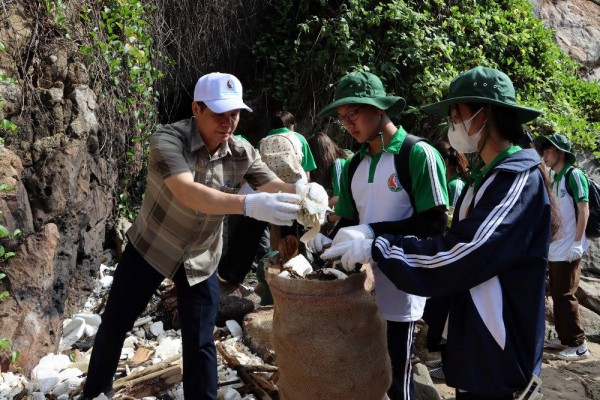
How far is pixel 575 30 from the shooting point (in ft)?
35.1

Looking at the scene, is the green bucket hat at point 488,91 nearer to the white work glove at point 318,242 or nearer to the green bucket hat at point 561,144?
the white work glove at point 318,242

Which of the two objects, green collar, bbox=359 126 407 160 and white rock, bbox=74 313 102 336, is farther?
white rock, bbox=74 313 102 336

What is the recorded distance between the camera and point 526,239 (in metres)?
2.16

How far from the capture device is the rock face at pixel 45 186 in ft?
13.3

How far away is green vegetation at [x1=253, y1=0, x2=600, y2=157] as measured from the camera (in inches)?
313

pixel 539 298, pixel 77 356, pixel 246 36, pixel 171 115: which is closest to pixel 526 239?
pixel 539 298

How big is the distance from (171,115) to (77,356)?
4.04 metres

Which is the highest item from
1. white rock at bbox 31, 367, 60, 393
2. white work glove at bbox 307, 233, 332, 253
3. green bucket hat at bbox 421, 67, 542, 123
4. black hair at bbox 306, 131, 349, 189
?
green bucket hat at bbox 421, 67, 542, 123

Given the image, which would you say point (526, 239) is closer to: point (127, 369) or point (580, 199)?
point (127, 369)

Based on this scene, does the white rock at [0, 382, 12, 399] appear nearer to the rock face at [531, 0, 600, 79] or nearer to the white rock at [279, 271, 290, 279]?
the white rock at [279, 271, 290, 279]

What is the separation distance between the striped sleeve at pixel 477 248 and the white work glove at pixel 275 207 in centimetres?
68

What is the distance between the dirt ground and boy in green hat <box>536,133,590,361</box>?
0.12m

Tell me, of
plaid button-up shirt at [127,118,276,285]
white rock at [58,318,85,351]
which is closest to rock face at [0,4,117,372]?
white rock at [58,318,85,351]

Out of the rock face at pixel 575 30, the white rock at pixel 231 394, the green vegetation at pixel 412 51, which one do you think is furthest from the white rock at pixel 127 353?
the rock face at pixel 575 30
